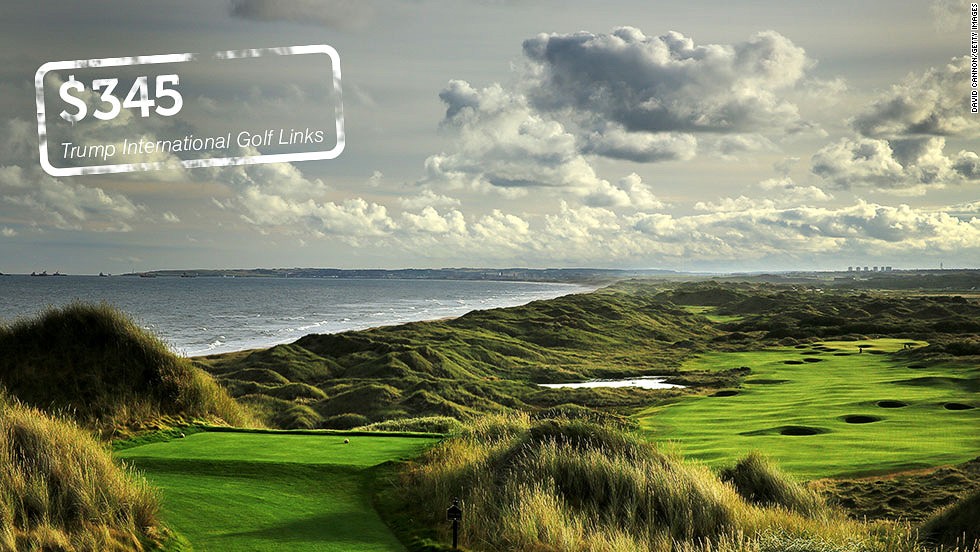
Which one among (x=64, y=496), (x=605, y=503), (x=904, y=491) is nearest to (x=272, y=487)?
(x=64, y=496)

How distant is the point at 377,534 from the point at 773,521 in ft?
18.7

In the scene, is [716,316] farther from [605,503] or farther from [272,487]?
[272,487]

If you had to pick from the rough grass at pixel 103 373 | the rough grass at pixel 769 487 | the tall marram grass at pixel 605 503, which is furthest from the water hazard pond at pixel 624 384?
A: the tall marram grass at pixel 605 503

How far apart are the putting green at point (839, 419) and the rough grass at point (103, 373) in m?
13.5

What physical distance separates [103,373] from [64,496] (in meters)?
11.6

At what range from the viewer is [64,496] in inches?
377

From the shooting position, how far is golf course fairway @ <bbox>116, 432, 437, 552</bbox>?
1032 cm

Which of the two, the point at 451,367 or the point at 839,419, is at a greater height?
the point at 839,419

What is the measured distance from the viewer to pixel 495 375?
61062 millimetres

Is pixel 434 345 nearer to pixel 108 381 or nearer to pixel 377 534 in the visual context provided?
pixel 108 381

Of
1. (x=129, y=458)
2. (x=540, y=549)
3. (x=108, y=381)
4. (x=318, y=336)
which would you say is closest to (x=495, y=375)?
(x=318, y=336)

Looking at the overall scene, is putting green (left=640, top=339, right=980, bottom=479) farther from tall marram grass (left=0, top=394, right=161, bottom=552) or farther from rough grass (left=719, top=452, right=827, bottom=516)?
tall marram grass (left=0, top=394, right=161, bottom=552)

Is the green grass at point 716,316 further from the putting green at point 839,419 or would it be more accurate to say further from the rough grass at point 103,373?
the rough grass at point 103,373

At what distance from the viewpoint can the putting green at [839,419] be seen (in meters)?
21.6
